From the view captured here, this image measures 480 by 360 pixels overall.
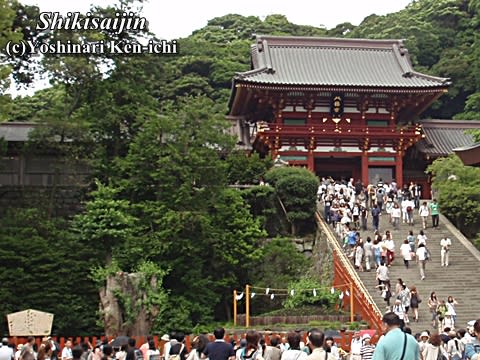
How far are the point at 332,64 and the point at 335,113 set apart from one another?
4.36 metres

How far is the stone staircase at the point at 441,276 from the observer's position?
21.3m

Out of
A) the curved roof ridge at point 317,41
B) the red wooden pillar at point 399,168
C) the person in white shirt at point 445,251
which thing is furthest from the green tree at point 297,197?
the curved roof ridge at point 317,41

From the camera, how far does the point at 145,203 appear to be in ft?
82.4

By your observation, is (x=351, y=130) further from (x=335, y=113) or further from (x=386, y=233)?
(x=386, y=233)

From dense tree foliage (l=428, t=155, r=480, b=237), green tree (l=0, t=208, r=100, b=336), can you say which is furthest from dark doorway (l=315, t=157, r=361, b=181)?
green tree (l=0, t=208, r=100, b=336)

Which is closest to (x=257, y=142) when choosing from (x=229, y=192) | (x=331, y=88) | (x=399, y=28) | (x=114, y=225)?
(x=331, y=88)

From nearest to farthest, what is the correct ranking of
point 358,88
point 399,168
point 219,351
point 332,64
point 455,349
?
1. point 219,351
2. point 455,349
3. point 358,88
4. point 399,168
5. point 332,64

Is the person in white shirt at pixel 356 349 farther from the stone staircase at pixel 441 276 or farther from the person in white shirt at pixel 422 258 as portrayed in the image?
the person in white shirt at pixel 422 258

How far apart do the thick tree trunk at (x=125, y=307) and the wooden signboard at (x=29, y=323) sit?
228 cm

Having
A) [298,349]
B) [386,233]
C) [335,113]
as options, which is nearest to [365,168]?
[335,113]

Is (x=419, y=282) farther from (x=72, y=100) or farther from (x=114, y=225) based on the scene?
(x=72, y=100)

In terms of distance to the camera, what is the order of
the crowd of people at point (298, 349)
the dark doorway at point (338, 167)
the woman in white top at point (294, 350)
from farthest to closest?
the dark doorway at point (338, 167), the woman in white top at point (294, 350), the crowd of people at point (298, 349)

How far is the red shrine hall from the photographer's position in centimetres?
3556

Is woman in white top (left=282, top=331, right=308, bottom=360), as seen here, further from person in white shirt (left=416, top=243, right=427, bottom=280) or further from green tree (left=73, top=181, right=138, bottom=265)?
green tree (left=73, top=181, right=138, bottom=265)
